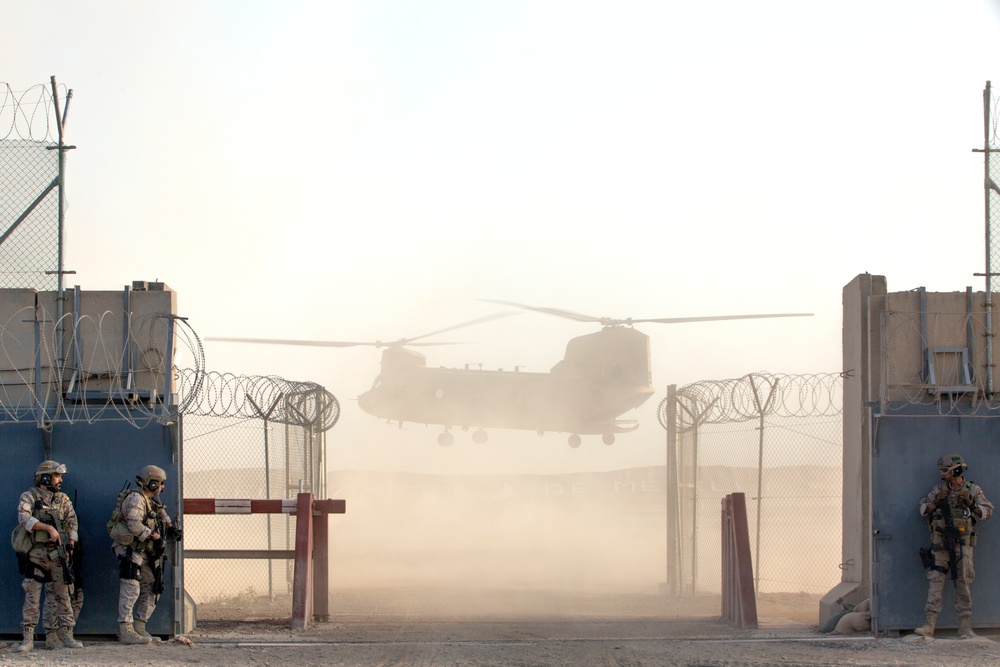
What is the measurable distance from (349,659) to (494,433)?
124ft

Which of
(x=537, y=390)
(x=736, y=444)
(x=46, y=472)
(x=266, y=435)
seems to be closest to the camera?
(x=46, y=472)

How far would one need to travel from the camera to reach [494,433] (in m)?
47.3

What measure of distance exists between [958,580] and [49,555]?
8302mm

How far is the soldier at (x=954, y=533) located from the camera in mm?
10523

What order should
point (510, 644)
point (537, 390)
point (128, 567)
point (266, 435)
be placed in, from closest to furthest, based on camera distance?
point (128, 567), point (510, 644), point (266, 435), point (537, 390)

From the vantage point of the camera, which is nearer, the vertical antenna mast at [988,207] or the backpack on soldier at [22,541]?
the backpack on soldier at [22,541]

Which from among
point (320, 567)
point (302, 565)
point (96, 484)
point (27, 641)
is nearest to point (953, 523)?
point (302, 565)

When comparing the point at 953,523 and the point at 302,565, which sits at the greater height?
the point at 953,523

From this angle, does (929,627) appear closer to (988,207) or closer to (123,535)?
(988,207)

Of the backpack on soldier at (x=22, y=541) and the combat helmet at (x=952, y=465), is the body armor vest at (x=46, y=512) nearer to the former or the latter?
the backpack on soldier at (x=22, y=541)

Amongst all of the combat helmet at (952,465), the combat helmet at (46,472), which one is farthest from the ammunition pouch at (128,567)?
the combat helmet at (952,465)

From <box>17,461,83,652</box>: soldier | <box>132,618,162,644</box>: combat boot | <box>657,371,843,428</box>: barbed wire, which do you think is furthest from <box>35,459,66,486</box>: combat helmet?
<box>657,371,843,428</box>: barbed wire

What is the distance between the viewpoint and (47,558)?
31.9 ft

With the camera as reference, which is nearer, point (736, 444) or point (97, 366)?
point (97, 366)
